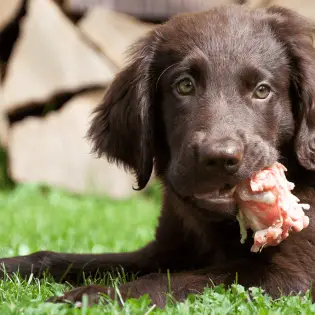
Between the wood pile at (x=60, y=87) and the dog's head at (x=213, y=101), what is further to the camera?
the wood pile at (x=60, y=87)

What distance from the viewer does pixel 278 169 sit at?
2.82 m

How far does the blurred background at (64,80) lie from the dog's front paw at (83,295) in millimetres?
5115

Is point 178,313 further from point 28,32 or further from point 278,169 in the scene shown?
point 28,32

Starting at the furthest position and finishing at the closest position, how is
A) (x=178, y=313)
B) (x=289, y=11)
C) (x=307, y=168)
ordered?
(x=289, y=11), (x=307, y=168), (x=178, y=313)

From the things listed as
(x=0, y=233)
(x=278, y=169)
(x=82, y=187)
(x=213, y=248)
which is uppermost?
(x=278, y=169)

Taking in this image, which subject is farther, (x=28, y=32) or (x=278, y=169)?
(x=28, y=32)

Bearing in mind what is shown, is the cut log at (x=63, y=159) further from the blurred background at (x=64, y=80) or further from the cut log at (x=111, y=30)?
the cut log at (x=111, y=30)

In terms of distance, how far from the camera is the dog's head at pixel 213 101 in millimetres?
2705

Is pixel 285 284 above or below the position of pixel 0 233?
above

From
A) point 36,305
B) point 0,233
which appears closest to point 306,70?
point 36,305

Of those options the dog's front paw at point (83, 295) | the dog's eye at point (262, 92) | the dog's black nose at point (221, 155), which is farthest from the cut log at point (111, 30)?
the dog's front paw at point (83, 295)

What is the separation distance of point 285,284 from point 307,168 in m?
0.53

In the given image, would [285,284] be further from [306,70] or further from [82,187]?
[82,187]

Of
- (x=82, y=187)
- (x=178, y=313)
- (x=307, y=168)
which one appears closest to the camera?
(x=178, y=313)
